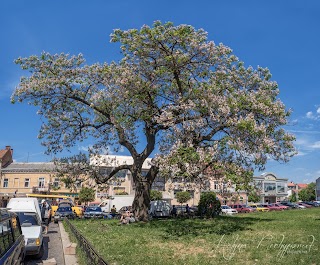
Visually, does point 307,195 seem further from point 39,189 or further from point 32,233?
point 32,233

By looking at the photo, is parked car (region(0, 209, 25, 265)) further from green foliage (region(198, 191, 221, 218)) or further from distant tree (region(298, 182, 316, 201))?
distant tree (region(298, 182, 316, 201))

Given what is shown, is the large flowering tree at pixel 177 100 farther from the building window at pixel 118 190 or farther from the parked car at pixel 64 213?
the building window at pixel 118 190

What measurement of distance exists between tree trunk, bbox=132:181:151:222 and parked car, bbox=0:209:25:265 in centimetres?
1540

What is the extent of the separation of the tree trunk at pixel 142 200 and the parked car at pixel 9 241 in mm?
15404

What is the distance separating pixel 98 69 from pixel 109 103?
8.05 feet

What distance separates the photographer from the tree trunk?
2414 cm

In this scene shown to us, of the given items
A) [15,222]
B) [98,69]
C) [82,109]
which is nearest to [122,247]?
[15,222]

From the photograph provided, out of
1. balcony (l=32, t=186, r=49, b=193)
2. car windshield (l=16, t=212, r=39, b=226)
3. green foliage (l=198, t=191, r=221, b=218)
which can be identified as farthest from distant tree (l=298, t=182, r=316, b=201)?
car windshield (l=16, t=212, r=39, b=226)

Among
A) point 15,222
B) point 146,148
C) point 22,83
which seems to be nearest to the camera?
point 15,222

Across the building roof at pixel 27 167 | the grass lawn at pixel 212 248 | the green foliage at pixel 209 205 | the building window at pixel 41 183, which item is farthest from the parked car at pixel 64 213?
the building window at pixel 41 183

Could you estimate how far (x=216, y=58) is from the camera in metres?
19.9

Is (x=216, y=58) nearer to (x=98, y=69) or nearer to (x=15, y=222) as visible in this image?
(x=98, y=69)

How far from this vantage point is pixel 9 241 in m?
7.42

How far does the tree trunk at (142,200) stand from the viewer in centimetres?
2414
